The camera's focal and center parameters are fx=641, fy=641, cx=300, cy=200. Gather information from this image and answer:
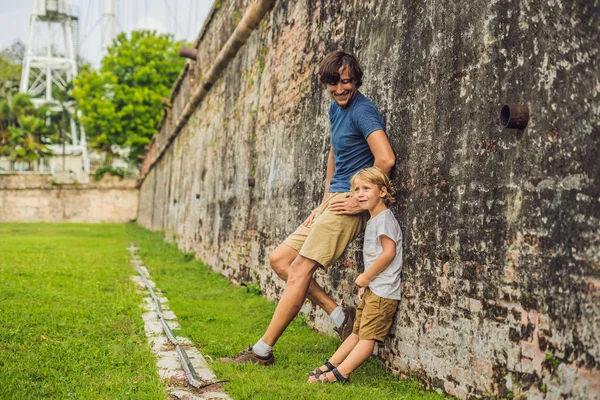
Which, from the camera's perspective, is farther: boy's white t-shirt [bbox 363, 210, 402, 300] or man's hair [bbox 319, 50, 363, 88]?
man's hair [bbox 319, 50, 363, 88]

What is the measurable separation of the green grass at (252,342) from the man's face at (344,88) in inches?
70.2

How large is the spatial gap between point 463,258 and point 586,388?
99cm

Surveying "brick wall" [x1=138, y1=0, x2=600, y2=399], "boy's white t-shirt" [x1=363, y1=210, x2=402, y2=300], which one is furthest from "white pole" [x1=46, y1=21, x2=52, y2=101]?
"boy's white t-shirt" [x1=363, y1=210, x2=402, y2=300]

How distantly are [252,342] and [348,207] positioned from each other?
4.84 ft

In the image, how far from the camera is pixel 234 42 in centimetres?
1003

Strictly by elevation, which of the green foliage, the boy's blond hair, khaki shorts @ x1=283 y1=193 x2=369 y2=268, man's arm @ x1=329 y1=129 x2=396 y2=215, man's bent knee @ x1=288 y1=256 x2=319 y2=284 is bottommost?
the green foliage

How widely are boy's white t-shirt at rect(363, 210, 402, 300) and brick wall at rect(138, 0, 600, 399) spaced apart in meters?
0.06

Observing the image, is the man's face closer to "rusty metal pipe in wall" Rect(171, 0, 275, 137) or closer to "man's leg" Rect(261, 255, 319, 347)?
"man's leg" Rect(261, 255, 319, 347)

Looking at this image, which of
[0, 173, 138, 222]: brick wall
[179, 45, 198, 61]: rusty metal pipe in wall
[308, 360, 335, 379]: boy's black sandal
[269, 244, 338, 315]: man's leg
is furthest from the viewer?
[0, 173, 138, 222]: brick wall

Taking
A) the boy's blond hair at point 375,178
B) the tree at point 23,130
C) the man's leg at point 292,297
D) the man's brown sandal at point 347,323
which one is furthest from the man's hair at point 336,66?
Result: the tree at point 23,130

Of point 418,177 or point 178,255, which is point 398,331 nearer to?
point 418,177

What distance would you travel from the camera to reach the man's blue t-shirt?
418 cm

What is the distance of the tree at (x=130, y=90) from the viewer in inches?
1564

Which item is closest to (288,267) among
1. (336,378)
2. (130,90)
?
(336,378)
